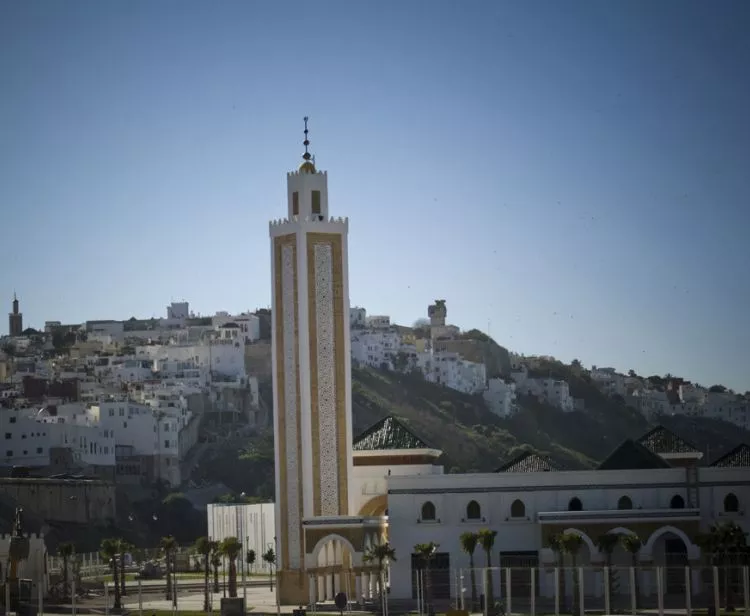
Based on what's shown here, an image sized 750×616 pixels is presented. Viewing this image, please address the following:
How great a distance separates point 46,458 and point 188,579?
1571 inches

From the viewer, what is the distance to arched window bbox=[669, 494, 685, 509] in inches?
2088

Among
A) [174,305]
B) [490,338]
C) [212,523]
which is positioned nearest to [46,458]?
[212,523]

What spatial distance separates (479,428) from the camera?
490 ft

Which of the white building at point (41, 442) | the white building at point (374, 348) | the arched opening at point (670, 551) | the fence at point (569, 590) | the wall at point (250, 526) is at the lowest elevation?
the fence at point (569, 590)

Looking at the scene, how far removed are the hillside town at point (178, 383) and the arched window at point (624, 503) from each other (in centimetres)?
5481

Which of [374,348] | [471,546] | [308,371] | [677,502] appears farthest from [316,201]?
[374,348]

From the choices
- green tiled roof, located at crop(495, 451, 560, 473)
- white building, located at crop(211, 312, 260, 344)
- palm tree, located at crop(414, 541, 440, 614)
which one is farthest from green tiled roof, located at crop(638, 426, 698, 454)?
white building, located at crop(211, 312, 260, 344)

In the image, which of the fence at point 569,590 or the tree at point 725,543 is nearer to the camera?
the fence at point 569,590

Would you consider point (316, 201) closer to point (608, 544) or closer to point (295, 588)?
point (295, 588)

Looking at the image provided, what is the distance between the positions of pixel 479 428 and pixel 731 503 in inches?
3800

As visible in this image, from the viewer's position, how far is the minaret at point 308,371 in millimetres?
54500

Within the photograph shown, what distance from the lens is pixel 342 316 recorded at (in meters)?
55.5

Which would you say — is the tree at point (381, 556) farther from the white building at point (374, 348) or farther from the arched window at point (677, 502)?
the white building at point (374, 348)

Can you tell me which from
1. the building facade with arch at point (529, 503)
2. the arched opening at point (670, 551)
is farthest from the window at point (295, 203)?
the arched opening at point (670, 551)
